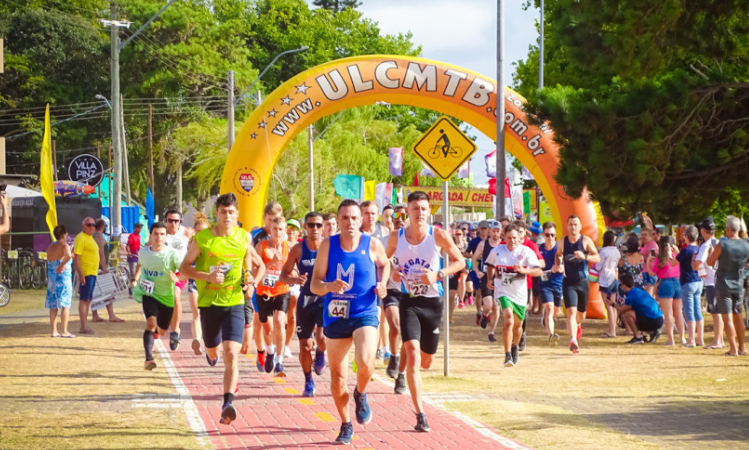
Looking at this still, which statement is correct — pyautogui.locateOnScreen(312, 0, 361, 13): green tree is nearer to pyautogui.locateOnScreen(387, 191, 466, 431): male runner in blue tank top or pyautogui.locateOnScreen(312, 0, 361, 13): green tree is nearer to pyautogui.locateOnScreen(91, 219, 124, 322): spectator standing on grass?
pyautogui.locateOnScreen(91, 219, 124, 322): spectator standing on grass

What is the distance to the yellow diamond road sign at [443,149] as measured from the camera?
12039mm

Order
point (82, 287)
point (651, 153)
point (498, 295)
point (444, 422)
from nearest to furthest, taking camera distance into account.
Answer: point (444, 422)
point (651, 153)
point (498, 295)
point (82, 287)

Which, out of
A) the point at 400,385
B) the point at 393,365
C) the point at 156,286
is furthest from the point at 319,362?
the point at 156,286

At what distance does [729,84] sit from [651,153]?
1277mm

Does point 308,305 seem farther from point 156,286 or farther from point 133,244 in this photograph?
point 133,244

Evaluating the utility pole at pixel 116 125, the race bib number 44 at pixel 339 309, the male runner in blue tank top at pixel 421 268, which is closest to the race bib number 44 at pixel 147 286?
the male runner in blue tank top at pixel 421 268

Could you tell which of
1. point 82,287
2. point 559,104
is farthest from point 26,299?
point 559,104

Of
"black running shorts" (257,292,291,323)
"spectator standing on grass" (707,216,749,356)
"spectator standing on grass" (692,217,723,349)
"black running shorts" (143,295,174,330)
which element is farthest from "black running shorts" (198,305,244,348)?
"spectator standing on grass" (692,217,723,349)

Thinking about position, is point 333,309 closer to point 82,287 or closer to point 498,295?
point 498,295

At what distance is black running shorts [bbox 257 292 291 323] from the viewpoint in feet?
38.7

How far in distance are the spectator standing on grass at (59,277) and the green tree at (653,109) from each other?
27.9ft

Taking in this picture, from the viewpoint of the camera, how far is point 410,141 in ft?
200

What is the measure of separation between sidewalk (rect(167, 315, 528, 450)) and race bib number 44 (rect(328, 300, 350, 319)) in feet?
3.23

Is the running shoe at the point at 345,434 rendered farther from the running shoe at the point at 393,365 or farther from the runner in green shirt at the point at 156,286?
the runner in green shirt at the point at 156,286
